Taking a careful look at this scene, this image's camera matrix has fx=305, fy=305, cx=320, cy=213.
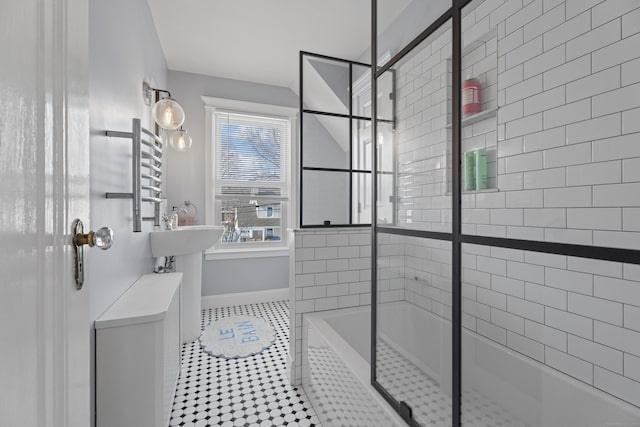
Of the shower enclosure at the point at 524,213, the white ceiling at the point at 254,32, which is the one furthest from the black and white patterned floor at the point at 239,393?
the white ceiling at the point at 254,32

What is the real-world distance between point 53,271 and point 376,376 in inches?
47.3

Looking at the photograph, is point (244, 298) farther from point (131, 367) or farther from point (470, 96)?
point (470, 96)

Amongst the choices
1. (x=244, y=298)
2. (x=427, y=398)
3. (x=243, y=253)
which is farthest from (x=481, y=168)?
(x=244, y=298)

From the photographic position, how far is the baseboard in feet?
11.1

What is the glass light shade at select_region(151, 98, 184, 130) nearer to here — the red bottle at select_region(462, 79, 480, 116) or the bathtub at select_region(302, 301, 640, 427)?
the bathtub at select_region(302, 301, 640, 427)

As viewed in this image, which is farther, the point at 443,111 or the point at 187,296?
the point at 187,296

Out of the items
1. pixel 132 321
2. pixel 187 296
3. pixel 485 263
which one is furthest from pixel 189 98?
pixel 485 263

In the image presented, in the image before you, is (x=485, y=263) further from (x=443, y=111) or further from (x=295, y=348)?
(x=295, y=348)

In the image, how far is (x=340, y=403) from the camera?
144 centimetres

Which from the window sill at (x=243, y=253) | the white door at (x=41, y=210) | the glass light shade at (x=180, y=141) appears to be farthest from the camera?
the window sill at (x=243, y=253)

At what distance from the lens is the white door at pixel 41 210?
390mm

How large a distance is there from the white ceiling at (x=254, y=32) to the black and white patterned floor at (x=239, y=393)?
267cm

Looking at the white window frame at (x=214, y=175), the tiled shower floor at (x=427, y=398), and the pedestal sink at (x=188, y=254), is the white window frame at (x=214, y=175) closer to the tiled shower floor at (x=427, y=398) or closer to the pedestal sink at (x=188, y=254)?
the pedestal sink at (x=188, y=254)

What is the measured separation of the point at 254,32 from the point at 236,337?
105 inches
